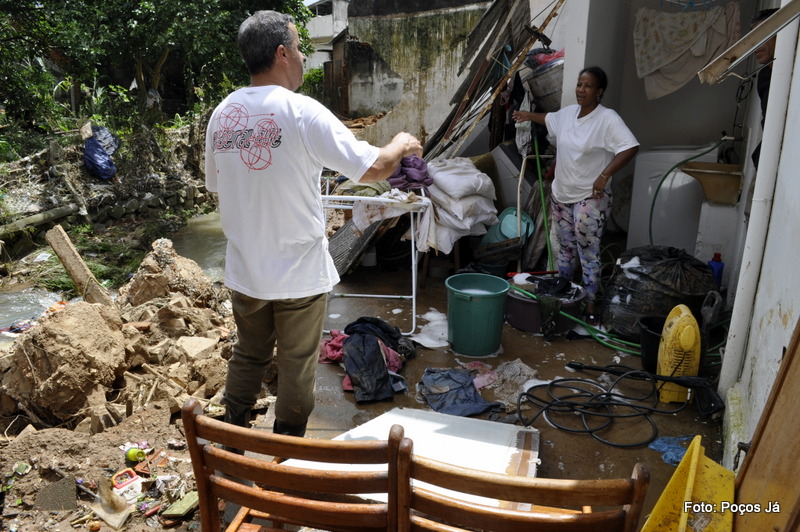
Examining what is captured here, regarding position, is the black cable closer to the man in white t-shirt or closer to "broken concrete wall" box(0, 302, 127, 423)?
the man in white t-shirt

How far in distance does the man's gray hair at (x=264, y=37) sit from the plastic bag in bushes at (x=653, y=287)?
3.14 meters

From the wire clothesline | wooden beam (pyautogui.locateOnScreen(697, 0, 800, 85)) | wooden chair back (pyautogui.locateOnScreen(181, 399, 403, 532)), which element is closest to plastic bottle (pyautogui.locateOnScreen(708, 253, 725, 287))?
the wire clothesline

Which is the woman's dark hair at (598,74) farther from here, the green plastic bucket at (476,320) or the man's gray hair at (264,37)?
the man's gray hair at (264,37)

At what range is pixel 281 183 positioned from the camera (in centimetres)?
217

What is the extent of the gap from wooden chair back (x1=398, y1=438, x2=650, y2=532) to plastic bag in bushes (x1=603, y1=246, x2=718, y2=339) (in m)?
3.23

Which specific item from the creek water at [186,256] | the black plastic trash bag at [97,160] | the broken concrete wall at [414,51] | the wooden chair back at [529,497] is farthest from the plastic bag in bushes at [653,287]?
the black plastic trash bag at [97,160]

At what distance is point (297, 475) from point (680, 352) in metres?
2.83

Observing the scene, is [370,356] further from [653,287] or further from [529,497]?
[529,497]

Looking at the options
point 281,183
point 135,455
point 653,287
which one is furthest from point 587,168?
point 135,455

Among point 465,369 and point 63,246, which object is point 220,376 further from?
point 63,246

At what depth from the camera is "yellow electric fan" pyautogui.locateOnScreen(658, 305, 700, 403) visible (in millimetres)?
3240

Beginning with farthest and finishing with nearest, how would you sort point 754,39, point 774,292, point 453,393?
1. point 453,393
2. point 774,292
3. point 754,39

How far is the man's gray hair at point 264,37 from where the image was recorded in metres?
2.20

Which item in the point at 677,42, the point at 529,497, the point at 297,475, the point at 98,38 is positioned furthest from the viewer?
the point at 98,38
